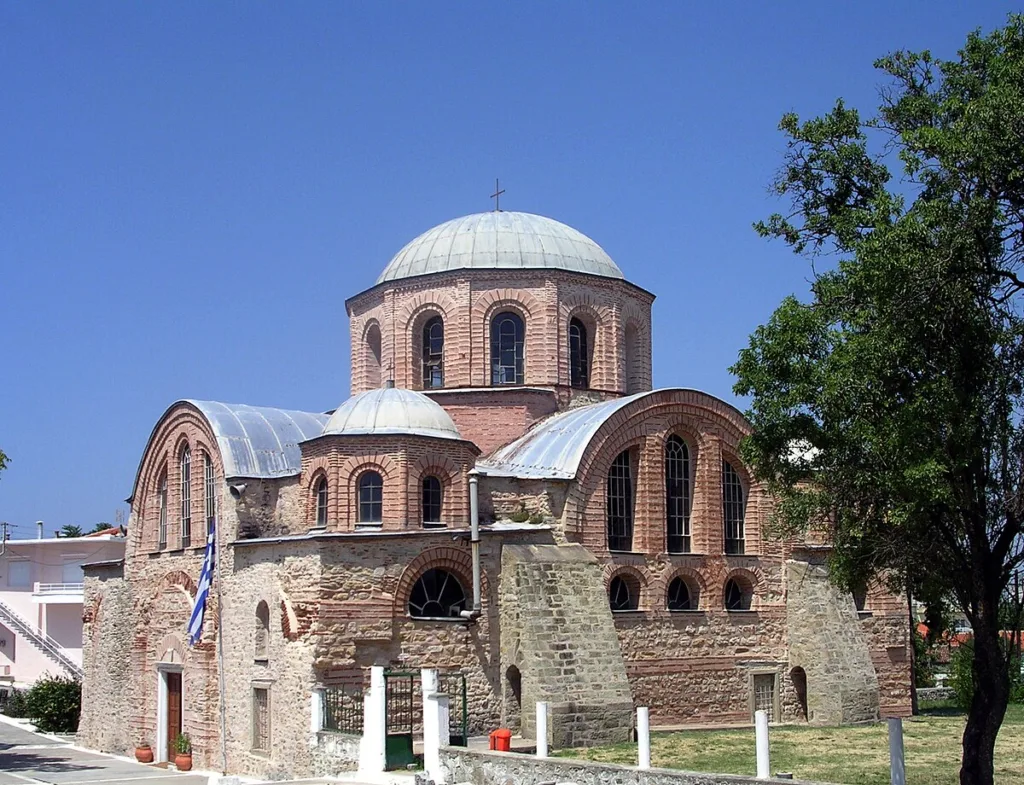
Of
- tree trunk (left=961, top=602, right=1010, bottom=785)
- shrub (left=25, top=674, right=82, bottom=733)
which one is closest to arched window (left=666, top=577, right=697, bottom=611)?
tree trunk (left=961, top=602, right=1010, bottom=785)

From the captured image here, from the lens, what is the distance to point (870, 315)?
14.3 m

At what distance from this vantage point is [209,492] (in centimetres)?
2542

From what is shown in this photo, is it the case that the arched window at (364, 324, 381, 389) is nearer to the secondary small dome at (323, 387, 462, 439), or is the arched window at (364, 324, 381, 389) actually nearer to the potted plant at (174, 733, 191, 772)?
the secondary small dome at (323, 387, 462, 439)

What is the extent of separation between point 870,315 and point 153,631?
689 inches

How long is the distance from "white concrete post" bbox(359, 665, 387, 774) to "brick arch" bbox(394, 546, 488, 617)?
1.94m

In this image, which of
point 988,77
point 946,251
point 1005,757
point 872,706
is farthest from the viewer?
point 872,706

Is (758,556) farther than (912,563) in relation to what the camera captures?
Yes

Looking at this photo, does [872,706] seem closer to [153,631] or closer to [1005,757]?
[1005,757]

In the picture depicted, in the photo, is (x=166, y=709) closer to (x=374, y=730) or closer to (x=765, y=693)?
(x=374, y=730)

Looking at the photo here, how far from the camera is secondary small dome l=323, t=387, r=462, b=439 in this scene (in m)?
22.7

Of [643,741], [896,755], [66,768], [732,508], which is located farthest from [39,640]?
[896,755]

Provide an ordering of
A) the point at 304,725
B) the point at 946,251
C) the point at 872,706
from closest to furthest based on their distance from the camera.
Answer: the point at 946,251 → the point at 304,725 → the point at 872,706

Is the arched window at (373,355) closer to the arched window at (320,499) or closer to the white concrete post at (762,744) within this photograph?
the arched window at (320,499)

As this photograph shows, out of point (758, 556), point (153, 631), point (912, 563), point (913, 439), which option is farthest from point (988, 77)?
point (153, 631)
